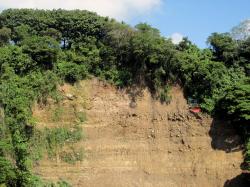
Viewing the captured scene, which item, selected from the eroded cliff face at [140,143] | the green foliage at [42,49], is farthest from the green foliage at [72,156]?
the green foliage at [42,49]

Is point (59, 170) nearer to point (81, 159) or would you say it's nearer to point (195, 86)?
point (81, 159)

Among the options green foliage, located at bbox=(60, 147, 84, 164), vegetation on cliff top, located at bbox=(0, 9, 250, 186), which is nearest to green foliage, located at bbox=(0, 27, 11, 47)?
vegetation on cliff top, located at bbox=(0, 9, 250, 186)

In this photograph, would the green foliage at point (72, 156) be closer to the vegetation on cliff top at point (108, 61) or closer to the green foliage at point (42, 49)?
the vegetation on cliff top at point (108, 61)

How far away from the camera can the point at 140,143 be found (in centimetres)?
2981

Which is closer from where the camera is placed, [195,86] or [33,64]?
[33,64]

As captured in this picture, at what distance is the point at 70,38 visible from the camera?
32156mm

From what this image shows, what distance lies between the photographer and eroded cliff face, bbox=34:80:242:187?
28.6m

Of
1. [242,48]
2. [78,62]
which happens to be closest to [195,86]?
[242,48]

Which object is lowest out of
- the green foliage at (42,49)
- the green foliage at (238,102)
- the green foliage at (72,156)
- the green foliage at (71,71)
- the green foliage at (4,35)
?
the green foliage at (72,156)

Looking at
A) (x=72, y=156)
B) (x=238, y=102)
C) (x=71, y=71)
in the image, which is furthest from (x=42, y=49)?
(x=238, y=102)

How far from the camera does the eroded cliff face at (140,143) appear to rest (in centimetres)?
2864

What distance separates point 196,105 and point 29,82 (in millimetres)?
9604

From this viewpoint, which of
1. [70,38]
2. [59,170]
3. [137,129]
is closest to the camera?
[59,170]

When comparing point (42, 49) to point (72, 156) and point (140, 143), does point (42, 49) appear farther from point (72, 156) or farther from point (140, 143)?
point (140, 143)
